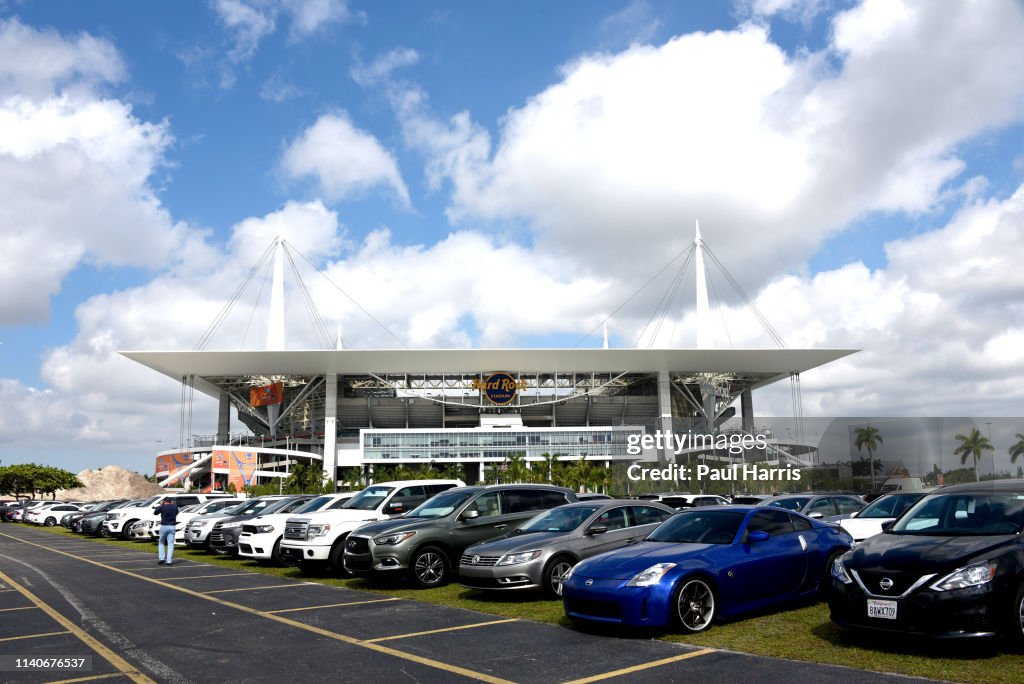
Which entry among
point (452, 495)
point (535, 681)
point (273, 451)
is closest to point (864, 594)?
point (535, 681)

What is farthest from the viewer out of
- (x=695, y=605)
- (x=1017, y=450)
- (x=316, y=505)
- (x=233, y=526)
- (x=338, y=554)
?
(x=1017, y=450)

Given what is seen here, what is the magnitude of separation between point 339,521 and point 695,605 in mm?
8771

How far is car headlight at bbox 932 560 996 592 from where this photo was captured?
6.92 meters

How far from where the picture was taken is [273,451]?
82.9 m

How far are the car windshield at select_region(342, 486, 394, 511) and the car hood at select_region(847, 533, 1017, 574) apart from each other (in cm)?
1058

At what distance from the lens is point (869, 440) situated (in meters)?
36.9

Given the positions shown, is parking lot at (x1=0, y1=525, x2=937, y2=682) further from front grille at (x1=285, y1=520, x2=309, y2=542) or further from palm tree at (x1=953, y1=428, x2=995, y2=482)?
palm tree at (x1=953, y1=428, x2=995, y2=482)

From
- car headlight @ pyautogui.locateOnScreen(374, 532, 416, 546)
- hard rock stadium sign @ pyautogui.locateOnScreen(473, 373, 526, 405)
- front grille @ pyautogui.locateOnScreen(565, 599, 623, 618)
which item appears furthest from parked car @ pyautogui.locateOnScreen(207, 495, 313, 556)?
hard rock stadium sign @ pyautogui.locateOnScreen(473, 373, 526, 405)

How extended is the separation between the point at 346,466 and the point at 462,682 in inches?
3406

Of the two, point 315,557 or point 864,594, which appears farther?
point 315,557

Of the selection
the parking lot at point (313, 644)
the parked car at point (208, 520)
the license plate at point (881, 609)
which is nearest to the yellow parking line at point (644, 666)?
the parking lot at point (313, 644)

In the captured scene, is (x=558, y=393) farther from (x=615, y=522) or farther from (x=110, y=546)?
(x=615, y=522)

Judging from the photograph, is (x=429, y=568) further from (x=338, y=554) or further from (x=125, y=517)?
(x=125, y=517)

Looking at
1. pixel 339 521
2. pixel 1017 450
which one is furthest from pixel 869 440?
pixel 339 521
